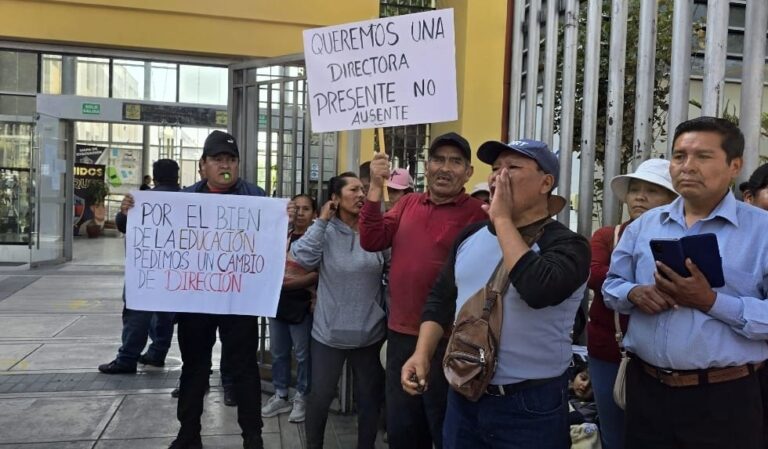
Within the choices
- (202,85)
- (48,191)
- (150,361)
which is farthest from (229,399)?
(202,85)

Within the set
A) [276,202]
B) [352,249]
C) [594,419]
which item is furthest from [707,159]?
[276,202]

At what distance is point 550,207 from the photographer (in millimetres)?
2393

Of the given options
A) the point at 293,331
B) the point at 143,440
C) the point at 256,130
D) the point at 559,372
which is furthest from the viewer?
the point at 256,130

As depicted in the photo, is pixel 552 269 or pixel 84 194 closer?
pixel 552 269

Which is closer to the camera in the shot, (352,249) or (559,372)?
(559,372)

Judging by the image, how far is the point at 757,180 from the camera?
288 cm

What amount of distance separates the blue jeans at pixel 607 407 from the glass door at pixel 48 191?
11.9 m

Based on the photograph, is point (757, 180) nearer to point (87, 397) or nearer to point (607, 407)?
point (607, 407)

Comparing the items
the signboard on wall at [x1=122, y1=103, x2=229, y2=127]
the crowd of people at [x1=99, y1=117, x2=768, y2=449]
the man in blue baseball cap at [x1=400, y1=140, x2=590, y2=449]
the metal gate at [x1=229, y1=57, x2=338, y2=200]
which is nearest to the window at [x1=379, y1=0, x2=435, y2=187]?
the metal gate at [x1=229, y1=57, x2=338, y2=200]

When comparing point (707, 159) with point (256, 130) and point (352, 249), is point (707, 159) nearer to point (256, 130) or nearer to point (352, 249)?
point (352, 249)

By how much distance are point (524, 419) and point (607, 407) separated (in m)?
0.92

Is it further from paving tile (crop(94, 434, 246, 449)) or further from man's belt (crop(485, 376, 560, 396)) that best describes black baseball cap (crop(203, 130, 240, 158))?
man's belt (crop(485, 376, 560, 396))

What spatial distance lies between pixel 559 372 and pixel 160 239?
8.58 feet

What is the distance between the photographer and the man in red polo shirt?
309cm
